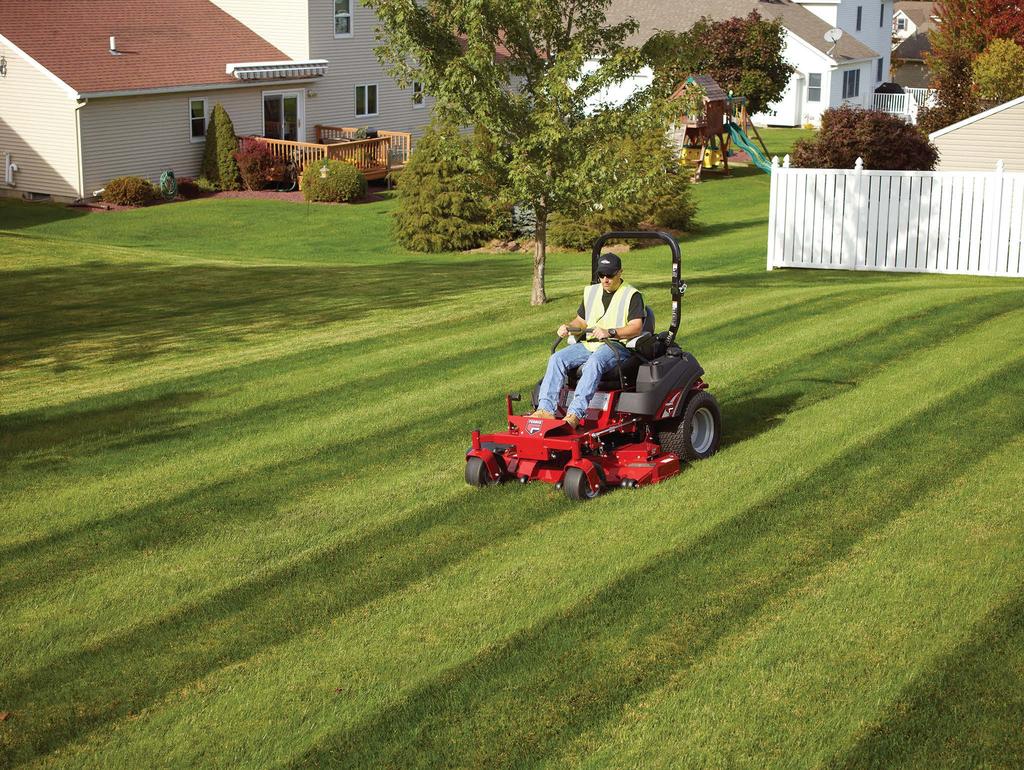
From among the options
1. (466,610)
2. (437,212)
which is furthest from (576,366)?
(437,212)

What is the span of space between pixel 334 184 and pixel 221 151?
16.0 feet

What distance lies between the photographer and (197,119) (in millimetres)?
41719

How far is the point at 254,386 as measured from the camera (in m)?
13.9

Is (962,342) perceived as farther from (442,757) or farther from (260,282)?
(260,282)

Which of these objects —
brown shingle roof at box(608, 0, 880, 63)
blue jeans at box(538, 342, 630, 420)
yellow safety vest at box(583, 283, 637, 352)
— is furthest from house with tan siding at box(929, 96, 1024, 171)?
brown shingle roof at box(608, 0, 880, 63)

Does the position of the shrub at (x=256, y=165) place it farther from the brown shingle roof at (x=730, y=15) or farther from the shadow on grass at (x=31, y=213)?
the brown shingle roof at (x=730, y=15)

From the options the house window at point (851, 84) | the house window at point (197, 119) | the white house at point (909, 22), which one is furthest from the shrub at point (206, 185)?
the white house at point (909, 22)

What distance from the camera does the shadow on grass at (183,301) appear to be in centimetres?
1683

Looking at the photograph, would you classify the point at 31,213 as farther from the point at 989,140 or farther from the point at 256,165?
the point at 989,140

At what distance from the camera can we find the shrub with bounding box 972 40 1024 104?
5425 cm

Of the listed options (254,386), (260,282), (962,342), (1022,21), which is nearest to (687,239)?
(260,282)

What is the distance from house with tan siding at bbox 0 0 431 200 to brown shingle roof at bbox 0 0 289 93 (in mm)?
63

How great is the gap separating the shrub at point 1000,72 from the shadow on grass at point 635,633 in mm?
47628

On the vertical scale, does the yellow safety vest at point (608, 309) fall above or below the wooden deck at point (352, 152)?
below
